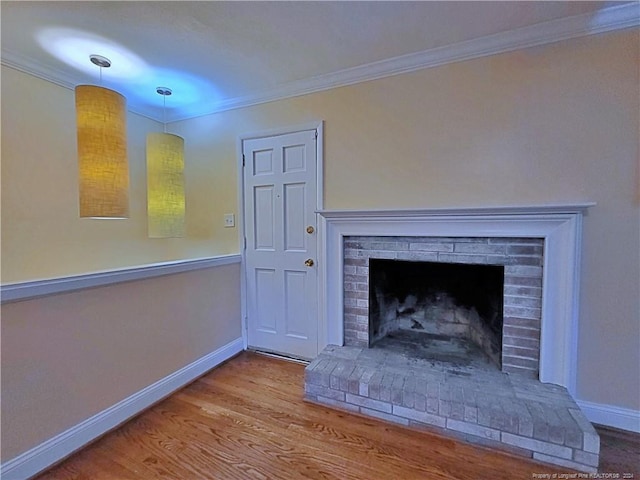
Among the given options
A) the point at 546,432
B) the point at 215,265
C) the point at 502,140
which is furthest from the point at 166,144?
the point at 546,432

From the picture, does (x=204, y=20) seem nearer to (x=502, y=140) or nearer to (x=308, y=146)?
(x=308, y=146)

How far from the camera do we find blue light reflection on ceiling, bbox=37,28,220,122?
1.85 meters

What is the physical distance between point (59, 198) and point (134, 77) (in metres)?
1.11

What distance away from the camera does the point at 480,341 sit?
7.82ft

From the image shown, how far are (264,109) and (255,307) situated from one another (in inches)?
71.6

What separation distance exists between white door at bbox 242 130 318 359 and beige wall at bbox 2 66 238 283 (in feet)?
0.92

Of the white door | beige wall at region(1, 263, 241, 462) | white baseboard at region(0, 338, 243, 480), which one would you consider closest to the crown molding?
the white door

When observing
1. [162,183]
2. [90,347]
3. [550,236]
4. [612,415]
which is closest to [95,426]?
[90,347]

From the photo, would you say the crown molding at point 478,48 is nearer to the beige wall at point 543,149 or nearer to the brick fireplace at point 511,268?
the beige wall at point 543,149

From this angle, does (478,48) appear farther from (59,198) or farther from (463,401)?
(59,198)

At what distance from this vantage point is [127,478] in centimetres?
142

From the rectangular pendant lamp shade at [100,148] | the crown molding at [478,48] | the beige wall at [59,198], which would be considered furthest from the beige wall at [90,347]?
the crown molding at [478,48]

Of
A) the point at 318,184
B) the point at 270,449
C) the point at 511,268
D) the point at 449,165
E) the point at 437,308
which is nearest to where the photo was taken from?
the point at 270,449

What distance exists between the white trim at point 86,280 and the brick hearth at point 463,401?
1.22 meters
